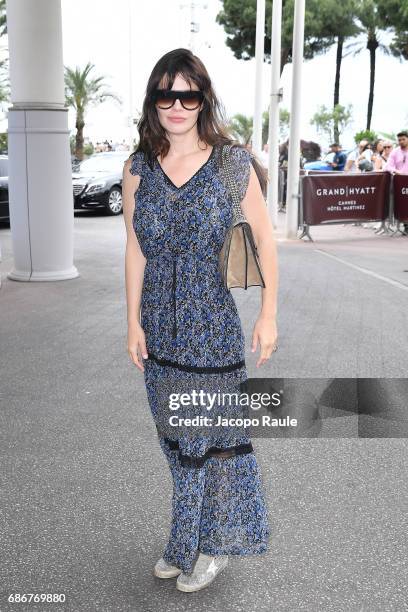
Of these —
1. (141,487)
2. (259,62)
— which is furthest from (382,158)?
(141,487)

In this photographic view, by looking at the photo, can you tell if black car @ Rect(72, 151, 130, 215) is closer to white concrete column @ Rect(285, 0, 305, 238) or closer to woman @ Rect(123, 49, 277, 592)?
white concrete column @ Rect(285, 0, 305, 238)

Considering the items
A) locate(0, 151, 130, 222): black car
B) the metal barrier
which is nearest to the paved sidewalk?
the metal barrier

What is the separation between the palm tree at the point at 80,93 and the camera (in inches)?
2076

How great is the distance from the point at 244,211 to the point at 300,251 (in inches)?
414

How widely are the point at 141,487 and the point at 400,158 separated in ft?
42.3

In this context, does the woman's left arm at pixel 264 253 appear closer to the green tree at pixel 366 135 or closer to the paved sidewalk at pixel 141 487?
the paved sidewalk at pixel 141 487

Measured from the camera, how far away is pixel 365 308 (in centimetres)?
845

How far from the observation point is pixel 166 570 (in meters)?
3.13

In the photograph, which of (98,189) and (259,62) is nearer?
(98,189)

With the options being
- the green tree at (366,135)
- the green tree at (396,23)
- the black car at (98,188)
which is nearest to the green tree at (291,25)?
the green tree at (396,23)

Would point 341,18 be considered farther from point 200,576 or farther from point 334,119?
point 200,576

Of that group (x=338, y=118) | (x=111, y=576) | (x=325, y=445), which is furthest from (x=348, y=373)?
(x=338, y=118)

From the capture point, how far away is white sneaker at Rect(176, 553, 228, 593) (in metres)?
3.04

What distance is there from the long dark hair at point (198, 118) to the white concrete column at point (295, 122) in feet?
39.8
